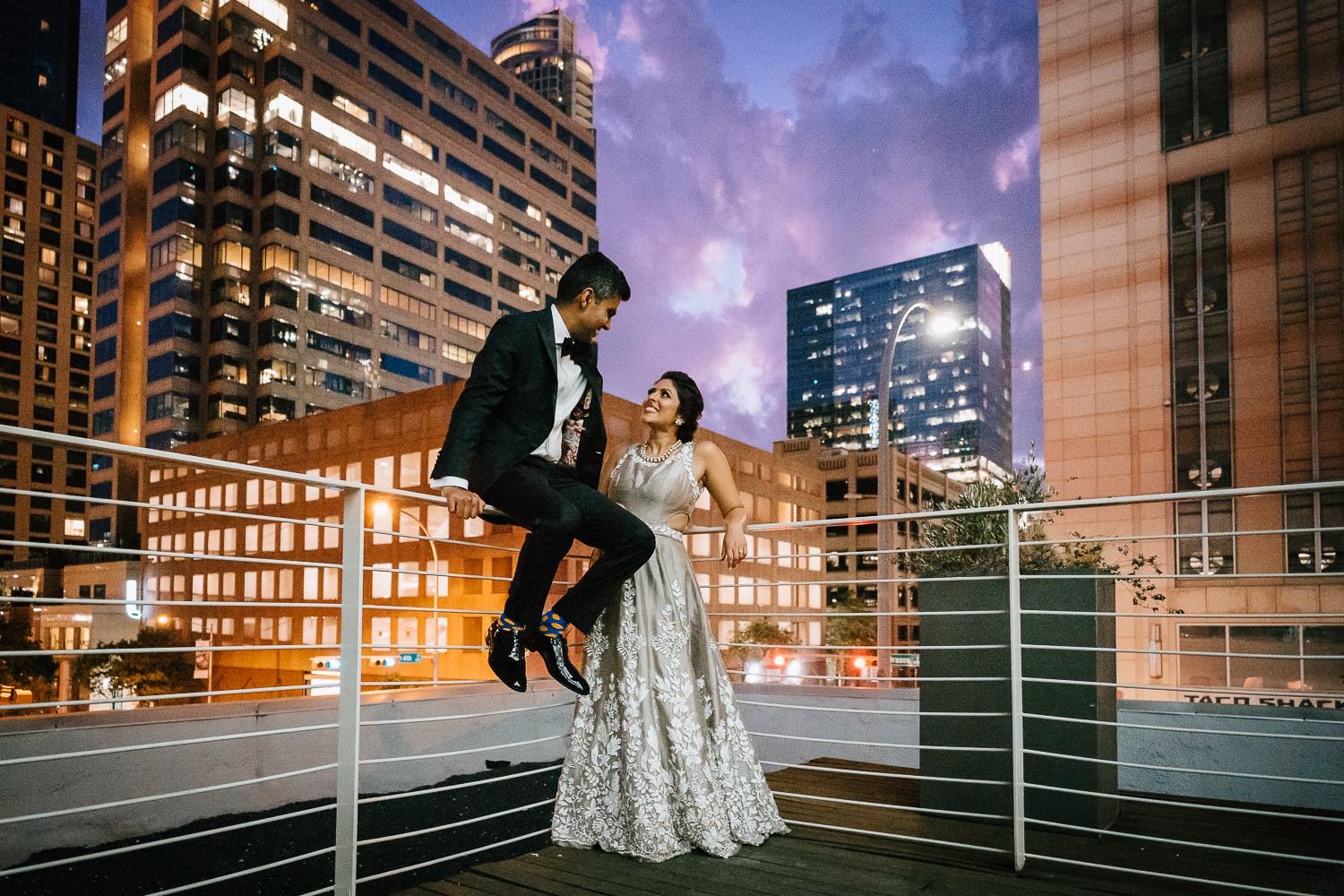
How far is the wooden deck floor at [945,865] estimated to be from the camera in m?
2.81

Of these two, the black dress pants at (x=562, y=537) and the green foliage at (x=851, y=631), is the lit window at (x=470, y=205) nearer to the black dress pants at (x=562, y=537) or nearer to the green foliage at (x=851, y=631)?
the green foliage at (x=851, y=631)

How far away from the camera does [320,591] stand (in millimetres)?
47969

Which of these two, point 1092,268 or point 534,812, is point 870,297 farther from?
point 534,812

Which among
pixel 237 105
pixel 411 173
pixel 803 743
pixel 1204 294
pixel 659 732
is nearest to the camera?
pixel 659 732

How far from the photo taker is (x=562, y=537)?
9.50ft

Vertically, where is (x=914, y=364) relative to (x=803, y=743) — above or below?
above

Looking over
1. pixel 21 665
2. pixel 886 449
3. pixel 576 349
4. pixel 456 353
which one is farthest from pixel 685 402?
pixel 456 353

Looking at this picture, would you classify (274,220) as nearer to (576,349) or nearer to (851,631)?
(851,631)

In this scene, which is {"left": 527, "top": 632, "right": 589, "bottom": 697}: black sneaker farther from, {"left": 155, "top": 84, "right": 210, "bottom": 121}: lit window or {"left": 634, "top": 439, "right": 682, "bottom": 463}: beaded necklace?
{"left": 155, "top": 84, "right": 210, "bottom": 121}: lit window

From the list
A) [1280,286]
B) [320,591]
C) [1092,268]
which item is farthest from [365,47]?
[1280,286]

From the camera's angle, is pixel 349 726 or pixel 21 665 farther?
pixel 21 665

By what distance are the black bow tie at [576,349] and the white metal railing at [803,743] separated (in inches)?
27.1

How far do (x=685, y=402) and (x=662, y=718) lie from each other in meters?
1.25

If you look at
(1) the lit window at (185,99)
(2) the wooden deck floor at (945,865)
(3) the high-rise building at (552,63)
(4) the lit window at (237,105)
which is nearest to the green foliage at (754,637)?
(2) the wooden deck floor at (945,865)
